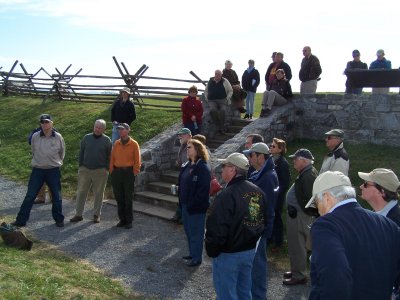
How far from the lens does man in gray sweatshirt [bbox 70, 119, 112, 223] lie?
327 inches

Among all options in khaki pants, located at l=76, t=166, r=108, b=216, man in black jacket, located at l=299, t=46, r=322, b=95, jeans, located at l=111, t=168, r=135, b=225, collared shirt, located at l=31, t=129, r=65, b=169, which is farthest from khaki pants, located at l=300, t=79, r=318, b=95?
collared shirt, located at l=31, t=129, r=65, b=169

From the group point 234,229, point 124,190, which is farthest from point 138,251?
point 234,229

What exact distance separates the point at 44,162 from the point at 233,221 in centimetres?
464

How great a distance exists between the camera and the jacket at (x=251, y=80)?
12336 millimetres

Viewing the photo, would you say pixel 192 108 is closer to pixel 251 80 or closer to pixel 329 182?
pixel 251 80

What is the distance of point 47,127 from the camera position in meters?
7.78

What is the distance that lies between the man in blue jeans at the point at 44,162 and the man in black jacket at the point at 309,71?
20.4 ft

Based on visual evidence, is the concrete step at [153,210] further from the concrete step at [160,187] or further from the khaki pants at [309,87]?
Answer: the khaki pants at [309,87]

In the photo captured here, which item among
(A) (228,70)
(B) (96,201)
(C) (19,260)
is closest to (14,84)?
(A) (228,70)

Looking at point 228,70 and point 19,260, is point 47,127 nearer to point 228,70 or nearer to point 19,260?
point 19,260

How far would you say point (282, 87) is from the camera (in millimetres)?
11172

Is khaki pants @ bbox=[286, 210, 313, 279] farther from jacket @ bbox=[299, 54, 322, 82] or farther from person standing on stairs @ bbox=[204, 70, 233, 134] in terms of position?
jacket @ bbox=[299, 54, 322, 82]

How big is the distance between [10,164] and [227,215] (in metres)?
10.3

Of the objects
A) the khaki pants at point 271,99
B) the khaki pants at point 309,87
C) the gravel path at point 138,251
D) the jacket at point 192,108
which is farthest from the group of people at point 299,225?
the khaki pants at point 309,87
